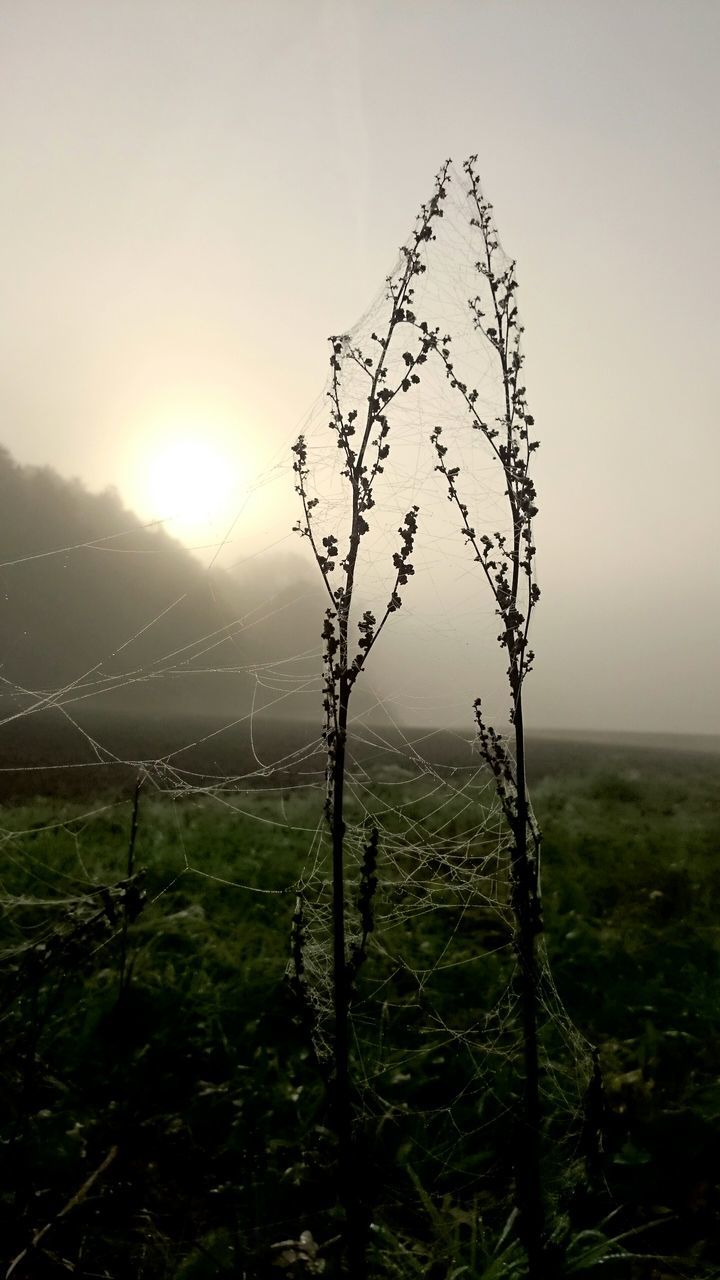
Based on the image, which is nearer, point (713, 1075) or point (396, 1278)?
point (396, 1278)

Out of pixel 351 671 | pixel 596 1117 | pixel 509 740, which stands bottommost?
pixel 596 1117

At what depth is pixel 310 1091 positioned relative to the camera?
4.73 metres

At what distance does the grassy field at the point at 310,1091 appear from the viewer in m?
3.55

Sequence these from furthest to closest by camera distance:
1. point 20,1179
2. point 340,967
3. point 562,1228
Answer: point 20,1179
point 562,1228
point 340,967

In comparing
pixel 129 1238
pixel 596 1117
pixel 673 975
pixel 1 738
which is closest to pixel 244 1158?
pixel 129 1238

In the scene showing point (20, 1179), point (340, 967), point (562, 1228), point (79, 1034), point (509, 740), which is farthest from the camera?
point (79, 1034)

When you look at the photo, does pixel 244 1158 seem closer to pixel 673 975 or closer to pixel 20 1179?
pixel 20 1179

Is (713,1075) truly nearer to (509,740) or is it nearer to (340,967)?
(509,740)

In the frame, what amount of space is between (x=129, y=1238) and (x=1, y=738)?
60.4 feet

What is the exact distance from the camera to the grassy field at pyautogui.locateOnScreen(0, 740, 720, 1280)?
355 cm

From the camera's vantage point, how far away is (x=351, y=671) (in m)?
3.31

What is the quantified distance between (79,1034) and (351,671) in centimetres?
405

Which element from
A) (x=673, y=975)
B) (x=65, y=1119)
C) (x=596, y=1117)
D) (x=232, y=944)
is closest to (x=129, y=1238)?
(x=65, y=1119)

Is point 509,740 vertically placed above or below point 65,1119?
above
